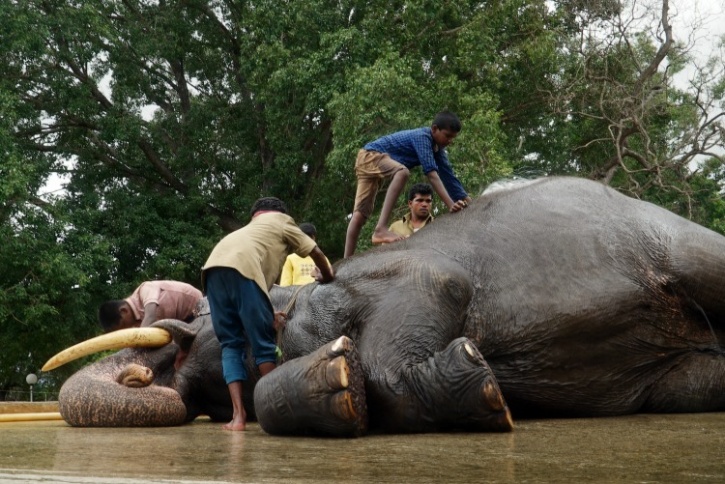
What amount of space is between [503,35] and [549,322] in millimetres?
19553

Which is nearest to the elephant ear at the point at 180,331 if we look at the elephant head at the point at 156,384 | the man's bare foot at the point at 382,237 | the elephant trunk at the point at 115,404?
the elephant head at the point at 156,384

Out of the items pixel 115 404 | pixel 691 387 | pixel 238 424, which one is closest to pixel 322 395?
pixel 238 424

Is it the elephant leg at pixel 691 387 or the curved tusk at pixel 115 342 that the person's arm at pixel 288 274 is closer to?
the curved tusk at pixel 115 342

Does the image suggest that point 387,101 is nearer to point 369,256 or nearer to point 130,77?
point 130,77

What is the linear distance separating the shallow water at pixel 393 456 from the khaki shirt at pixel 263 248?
1.28 m

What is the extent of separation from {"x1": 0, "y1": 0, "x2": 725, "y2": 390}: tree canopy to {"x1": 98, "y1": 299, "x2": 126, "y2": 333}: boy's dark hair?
11266 millimetres

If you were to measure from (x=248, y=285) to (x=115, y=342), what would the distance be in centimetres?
109

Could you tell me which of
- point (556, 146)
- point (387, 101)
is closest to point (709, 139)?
point (556, 146)

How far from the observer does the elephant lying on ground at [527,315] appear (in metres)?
5.25

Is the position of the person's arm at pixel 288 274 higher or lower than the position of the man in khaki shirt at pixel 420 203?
lower

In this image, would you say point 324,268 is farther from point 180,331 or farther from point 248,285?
point 180,331

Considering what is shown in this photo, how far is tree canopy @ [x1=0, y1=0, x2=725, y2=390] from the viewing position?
2147cm

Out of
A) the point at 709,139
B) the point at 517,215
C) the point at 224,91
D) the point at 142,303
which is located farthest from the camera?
the point at 224,91

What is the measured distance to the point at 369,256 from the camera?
5.74m
